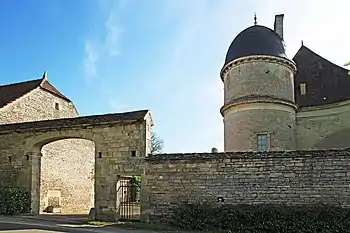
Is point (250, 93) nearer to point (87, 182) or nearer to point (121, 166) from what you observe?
point (121, 166)

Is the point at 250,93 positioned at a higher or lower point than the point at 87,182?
higher

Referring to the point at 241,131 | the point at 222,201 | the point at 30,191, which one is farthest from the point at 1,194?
the point at 241,131

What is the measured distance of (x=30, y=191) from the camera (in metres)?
16.6

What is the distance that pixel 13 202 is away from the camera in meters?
16.2

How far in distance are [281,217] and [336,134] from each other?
402 inches

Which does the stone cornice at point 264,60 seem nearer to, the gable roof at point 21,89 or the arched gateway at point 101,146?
the arched gateway at point 101,146

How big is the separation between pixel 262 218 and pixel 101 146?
6.52 m

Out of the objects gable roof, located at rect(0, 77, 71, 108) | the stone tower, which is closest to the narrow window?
the stone tower

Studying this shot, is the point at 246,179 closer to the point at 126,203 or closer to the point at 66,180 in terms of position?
the point at 126,203

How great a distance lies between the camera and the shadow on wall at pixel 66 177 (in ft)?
68.4

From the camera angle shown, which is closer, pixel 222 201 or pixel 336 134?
pixel 222 201

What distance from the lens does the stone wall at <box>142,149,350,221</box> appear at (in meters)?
12.4

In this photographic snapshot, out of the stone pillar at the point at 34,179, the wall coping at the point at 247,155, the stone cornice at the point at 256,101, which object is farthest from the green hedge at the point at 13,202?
the stone cornice at the point at 256,101

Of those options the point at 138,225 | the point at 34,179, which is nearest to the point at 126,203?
the point at 138,225
